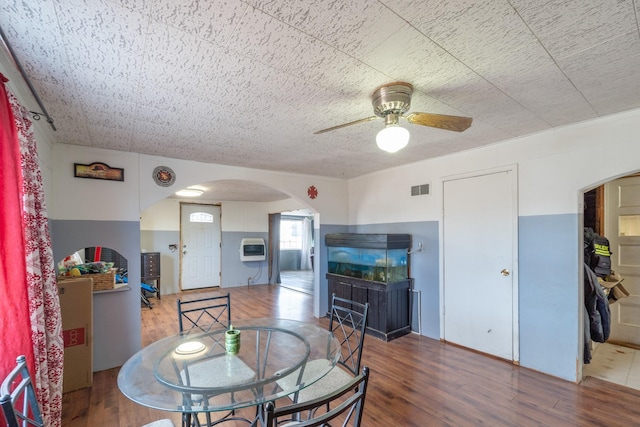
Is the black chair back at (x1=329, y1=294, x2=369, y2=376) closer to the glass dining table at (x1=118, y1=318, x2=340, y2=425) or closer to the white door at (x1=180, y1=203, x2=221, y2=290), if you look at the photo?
the glass dining table at (x1=118, y1=318, x2=340, y2=425)

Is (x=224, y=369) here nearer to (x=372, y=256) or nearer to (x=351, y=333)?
(x=351, y=333)

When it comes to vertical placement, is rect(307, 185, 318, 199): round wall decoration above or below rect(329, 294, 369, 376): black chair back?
above

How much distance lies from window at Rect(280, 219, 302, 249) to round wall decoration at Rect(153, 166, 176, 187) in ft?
24.1

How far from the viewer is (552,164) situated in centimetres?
280

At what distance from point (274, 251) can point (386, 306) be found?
4.82 m

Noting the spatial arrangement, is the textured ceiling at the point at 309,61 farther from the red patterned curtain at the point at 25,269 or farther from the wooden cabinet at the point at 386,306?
the wooden cabinet at the point at 386,306

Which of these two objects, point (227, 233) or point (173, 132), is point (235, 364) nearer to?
point (173, 132)

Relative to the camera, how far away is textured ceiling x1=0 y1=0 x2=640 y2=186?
126cm

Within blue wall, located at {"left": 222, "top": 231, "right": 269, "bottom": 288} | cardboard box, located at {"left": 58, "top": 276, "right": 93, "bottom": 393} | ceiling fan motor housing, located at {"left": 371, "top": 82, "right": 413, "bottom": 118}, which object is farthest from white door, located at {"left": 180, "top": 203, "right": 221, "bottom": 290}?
ceiling fan motor housing, located at {"left": 371, "top": 82, "right": 413, "bottom": 118}

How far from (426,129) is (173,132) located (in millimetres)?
2344

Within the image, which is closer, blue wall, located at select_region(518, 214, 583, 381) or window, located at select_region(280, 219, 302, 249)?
blue wall, located at select_region(518, 214, 583, 381)

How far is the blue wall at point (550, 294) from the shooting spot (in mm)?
2654

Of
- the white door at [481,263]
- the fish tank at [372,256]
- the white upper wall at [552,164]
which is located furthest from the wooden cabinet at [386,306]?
the white upper wall at [552,164]

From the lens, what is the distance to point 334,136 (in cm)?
286
